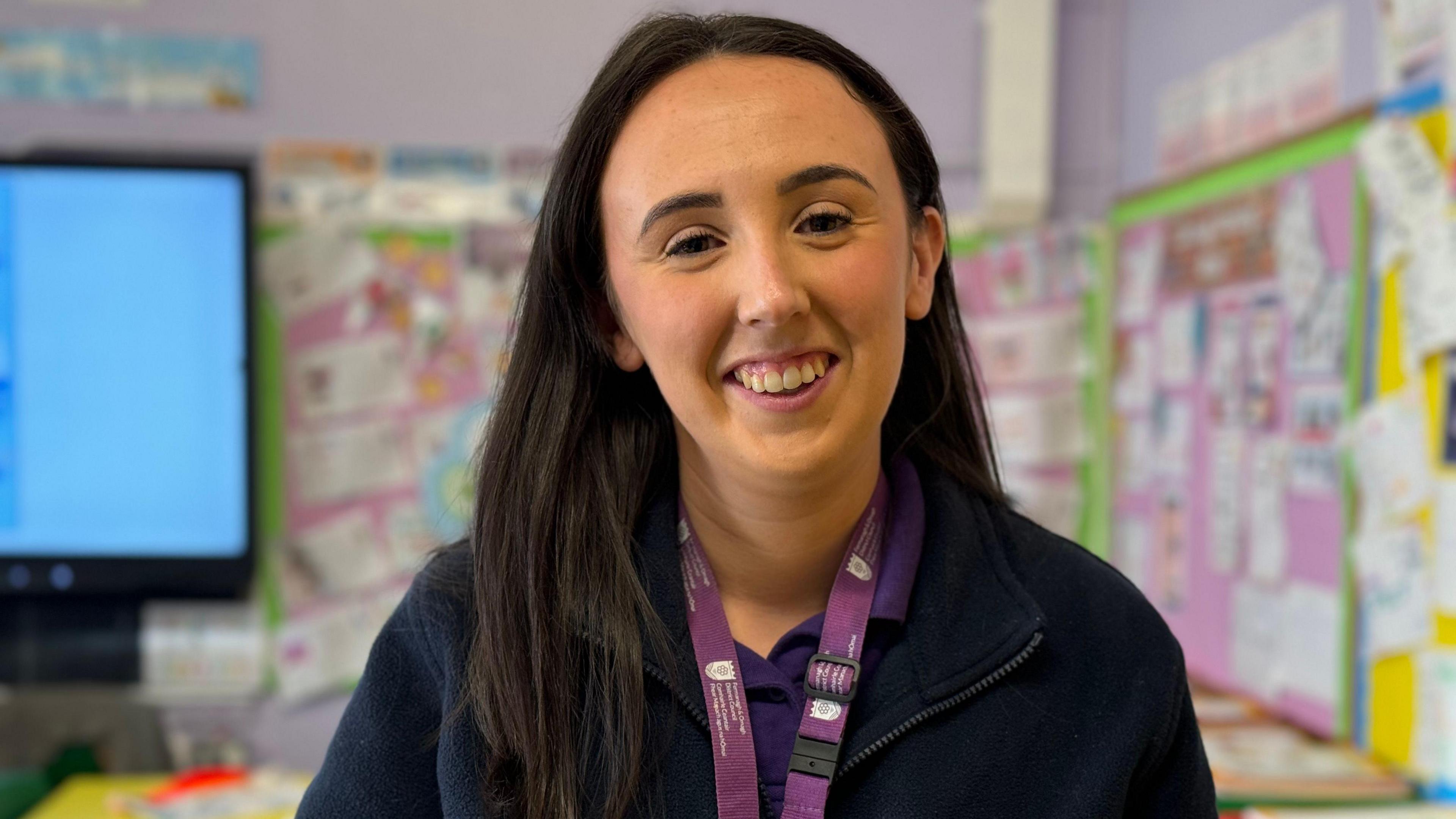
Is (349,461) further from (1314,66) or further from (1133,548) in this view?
(1314,66)

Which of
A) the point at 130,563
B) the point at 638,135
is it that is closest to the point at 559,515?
the point at 638,135

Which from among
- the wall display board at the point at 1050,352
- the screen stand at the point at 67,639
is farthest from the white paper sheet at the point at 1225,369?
the screen stand at the point at 67,639

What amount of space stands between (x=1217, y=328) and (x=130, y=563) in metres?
2.34

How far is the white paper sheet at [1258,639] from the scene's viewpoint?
2.08m

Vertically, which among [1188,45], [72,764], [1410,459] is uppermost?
[1188,45]

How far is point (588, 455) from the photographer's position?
1.18 metres

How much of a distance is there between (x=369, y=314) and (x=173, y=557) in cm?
69

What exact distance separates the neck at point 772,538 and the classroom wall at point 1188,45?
1293mm

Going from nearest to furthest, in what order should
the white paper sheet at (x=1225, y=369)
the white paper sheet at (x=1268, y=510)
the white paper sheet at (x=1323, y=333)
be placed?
the white paper sheet at (x=1323, y=333) < the white paper sheet at (x=1268, y=510) < the white paper sheet at (x=1225, y=369)

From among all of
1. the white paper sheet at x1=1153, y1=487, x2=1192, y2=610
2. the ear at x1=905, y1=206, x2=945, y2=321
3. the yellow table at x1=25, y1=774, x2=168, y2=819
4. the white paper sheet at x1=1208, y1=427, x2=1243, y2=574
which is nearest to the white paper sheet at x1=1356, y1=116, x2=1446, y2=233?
the white paper sheet at x1=1208, y1=427, x2=1243, y2=574

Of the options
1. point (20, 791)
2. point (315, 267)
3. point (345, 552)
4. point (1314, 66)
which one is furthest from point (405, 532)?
point (1314, 66)

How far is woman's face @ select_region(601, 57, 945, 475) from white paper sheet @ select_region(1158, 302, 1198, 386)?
156 centimetres

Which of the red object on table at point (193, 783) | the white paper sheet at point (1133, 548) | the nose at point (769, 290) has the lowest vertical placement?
the red object on table at point (193, 783)

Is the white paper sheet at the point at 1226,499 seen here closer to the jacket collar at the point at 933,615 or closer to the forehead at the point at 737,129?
the jacket collar at the point at 933,615
